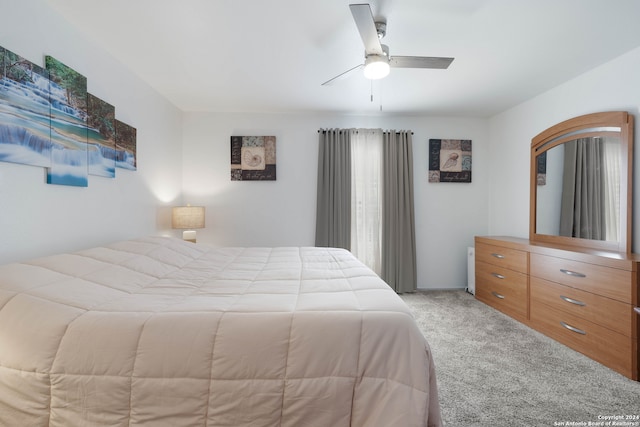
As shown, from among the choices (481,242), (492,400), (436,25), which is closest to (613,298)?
(492,400)

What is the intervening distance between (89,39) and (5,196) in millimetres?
1363

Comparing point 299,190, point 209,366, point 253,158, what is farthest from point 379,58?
point 253,158

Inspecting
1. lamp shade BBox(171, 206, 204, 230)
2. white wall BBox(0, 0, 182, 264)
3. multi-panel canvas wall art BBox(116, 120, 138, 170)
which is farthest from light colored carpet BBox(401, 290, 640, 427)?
multi-panel canvas wall art BBox(116, 120, 138, 170)

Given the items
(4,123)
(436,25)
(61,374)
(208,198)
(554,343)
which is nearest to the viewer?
(61,374)

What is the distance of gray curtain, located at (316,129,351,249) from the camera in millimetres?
3879

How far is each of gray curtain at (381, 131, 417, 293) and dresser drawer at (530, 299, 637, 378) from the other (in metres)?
1.46

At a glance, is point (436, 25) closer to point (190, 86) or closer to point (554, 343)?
point (190, 86)

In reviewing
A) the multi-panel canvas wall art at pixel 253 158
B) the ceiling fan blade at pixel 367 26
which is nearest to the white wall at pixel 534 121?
the ceiling fan blade at pixel 367 26

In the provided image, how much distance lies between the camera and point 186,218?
3373mm

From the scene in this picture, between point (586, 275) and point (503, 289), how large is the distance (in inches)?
38.3

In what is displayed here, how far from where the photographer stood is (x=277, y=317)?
113 centimetres

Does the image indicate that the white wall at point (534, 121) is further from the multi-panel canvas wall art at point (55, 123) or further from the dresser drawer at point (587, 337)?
the multi-panel canvas wall art at point (55, 123)

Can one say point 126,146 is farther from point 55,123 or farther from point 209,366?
point 209,366

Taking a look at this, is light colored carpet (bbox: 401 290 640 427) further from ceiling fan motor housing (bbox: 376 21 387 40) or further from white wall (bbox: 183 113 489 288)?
ceiling fan motor housing (bbox: 376 21 387 40)
